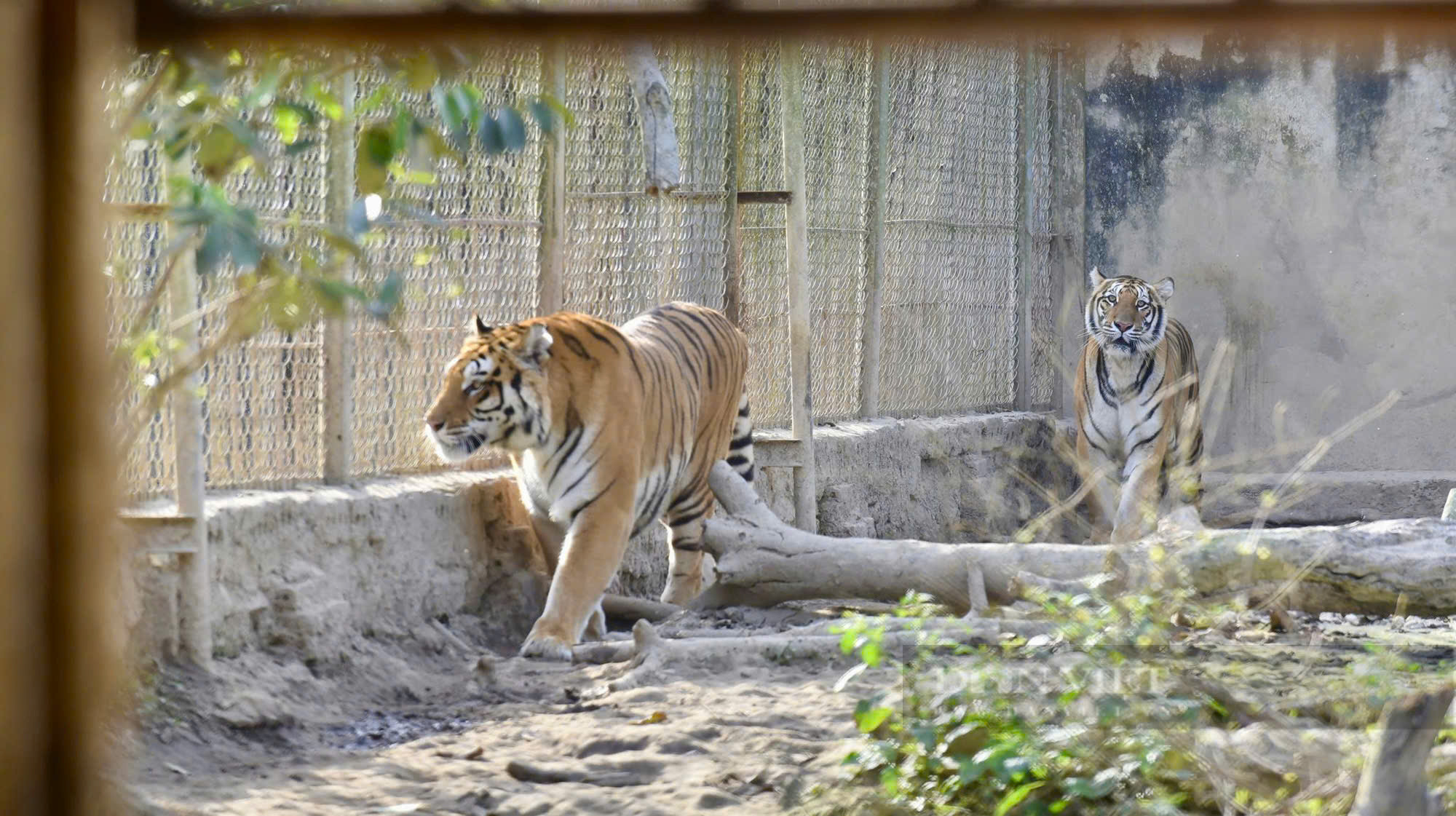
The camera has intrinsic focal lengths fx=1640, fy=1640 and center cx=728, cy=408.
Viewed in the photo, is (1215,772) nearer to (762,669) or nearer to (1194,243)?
(762,669)

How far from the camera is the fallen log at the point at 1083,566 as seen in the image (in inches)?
212

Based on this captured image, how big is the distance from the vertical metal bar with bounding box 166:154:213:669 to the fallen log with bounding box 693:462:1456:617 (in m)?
1.98

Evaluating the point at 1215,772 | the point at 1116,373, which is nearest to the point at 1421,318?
the point at 1116,373

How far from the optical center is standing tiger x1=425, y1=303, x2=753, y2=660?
5.95 meters

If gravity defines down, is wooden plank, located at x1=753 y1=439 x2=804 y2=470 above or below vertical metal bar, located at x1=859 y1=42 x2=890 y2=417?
below

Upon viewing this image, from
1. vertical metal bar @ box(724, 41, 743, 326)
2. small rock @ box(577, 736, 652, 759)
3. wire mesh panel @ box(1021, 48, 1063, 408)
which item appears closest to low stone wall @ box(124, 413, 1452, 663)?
vertical metal bar @ box(724, 41, 743, 326)

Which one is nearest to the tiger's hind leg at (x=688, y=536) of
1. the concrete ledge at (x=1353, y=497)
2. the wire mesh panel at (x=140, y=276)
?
the wire mesh panel at (x=140, y=276)

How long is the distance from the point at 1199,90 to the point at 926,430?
363 cm

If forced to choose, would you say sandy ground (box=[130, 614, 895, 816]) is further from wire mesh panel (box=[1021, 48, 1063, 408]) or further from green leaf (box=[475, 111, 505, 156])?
wire mesh panel (box=[1021, 48, 1063, 408])

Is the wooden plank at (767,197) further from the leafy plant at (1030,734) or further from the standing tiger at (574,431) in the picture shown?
the leafy plant at (1030,734)

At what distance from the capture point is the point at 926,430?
9789mm

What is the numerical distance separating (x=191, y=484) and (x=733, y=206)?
12.2 feet

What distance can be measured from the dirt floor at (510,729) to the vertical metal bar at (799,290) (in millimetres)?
1967

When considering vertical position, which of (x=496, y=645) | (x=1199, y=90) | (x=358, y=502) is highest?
(x=1199, y=90)
